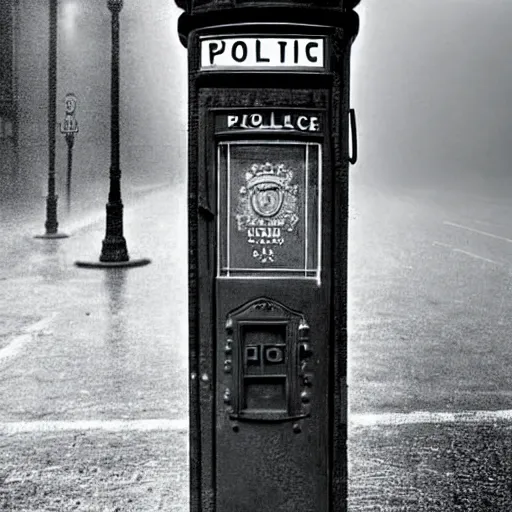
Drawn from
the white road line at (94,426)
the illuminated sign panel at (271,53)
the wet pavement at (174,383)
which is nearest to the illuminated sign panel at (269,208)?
the illuminated sign panel at (271,53)

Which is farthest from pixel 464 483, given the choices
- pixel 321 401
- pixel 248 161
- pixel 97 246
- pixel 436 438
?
pixel 97 246

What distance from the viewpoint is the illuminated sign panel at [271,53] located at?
3.09 meters

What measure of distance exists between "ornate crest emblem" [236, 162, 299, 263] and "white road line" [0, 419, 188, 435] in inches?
133

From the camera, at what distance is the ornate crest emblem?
10.2 feet

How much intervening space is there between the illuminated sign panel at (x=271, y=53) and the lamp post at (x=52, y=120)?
16.9 meters

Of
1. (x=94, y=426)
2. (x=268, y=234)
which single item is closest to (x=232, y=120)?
(x=268, y=234)

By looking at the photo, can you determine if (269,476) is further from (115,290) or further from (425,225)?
(425,225)

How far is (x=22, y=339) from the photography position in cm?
978

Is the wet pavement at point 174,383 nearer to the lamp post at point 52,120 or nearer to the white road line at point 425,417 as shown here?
the white road line at point 425,417

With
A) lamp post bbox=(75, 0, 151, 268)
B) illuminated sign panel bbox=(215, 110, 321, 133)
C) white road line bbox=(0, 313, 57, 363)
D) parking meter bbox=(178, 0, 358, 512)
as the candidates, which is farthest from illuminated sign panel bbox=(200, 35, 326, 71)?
lamp post bbox=(75, 0, 151, 268)

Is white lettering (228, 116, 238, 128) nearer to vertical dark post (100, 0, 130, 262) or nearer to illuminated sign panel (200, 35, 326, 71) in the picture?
illuminated sign panel (200, 35, 326, 71)

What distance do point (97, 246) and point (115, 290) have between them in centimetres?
610

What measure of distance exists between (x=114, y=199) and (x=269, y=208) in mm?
13010

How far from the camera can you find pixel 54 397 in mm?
7270
